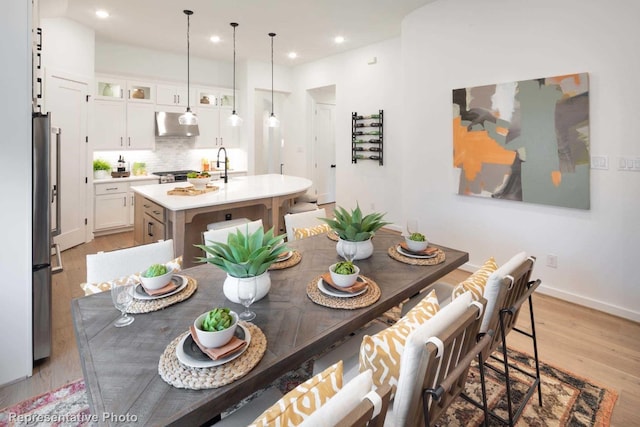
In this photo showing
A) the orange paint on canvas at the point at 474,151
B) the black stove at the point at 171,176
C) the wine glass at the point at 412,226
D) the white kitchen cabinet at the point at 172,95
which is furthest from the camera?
the white kitchen cabinet at the point at 172,95

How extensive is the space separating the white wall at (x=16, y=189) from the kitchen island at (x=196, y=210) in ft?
3.42

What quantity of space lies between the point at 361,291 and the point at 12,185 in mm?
2092

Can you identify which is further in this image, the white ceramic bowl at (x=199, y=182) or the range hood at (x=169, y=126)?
the range hood at (x=169, y=126)

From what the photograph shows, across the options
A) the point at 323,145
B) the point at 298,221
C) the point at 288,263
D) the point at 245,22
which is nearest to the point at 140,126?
the point at 245,22

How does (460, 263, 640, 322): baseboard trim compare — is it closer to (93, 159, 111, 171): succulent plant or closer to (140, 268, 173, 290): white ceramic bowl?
(140, 268, 173, 290): white ceramic bowl

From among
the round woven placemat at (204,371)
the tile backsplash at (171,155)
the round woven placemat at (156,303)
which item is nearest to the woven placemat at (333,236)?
the round woven placemat at (156,303)

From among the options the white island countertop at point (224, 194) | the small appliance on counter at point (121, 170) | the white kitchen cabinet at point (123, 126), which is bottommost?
the white island countertop at point (224, 194)

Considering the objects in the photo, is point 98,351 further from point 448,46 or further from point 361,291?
point 448,46

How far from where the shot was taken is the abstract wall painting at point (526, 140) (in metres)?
3.05

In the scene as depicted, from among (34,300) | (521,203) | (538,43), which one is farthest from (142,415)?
(538,43)

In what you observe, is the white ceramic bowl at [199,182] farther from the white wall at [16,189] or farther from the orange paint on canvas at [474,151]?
the orange paint on canvas at [474,151]

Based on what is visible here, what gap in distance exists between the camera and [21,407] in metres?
1.93

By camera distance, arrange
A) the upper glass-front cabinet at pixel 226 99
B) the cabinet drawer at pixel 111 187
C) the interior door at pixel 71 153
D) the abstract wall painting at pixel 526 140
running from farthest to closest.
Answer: the upper glass-front cabinet at pixel 226 99 → the cabinet drawer at pixel 111 187 → the interior door at pixel 71 153 → the abstract wall painting at pixel 526 140

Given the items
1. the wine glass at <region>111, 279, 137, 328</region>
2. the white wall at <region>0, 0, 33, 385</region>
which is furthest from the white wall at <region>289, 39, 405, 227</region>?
the wine glass at <region>111, 279, 137, 328</region>
